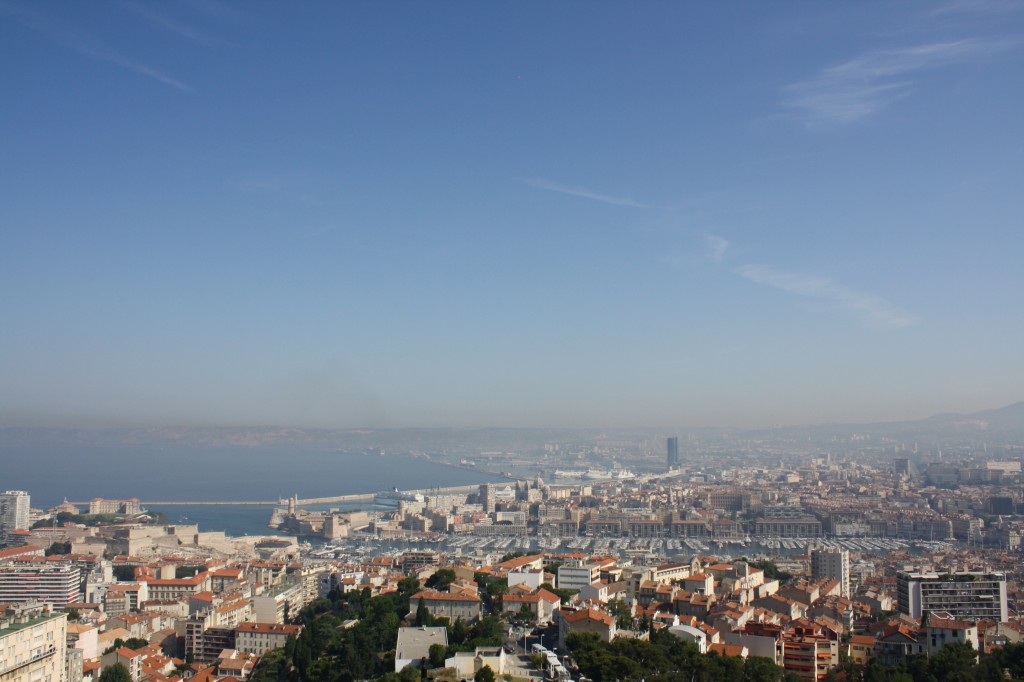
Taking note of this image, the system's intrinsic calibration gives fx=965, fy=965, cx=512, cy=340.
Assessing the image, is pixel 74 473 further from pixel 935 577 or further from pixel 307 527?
pixel 935 577

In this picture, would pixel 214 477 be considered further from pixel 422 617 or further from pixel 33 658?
pixel 33 658

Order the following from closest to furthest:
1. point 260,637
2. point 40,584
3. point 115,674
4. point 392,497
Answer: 1. point 115,674
2. point 260,637
3. point 40,584
4. point 392,497

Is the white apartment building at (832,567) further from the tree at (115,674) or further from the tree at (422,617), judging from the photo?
the tree at (115,674)

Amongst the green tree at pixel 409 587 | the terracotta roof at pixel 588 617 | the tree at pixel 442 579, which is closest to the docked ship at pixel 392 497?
the green tree at pixel 409 587

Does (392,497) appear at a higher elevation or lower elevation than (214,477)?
higher

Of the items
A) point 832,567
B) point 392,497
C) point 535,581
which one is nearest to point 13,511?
point 392,497

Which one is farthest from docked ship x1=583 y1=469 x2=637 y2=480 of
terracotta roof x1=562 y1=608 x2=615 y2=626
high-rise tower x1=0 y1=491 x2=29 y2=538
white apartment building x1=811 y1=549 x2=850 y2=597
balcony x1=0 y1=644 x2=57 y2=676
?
balcony x1=0 y1=644 x2=57 y2=676

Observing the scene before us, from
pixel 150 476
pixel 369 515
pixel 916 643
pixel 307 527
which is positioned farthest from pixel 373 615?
pixel 150 476
